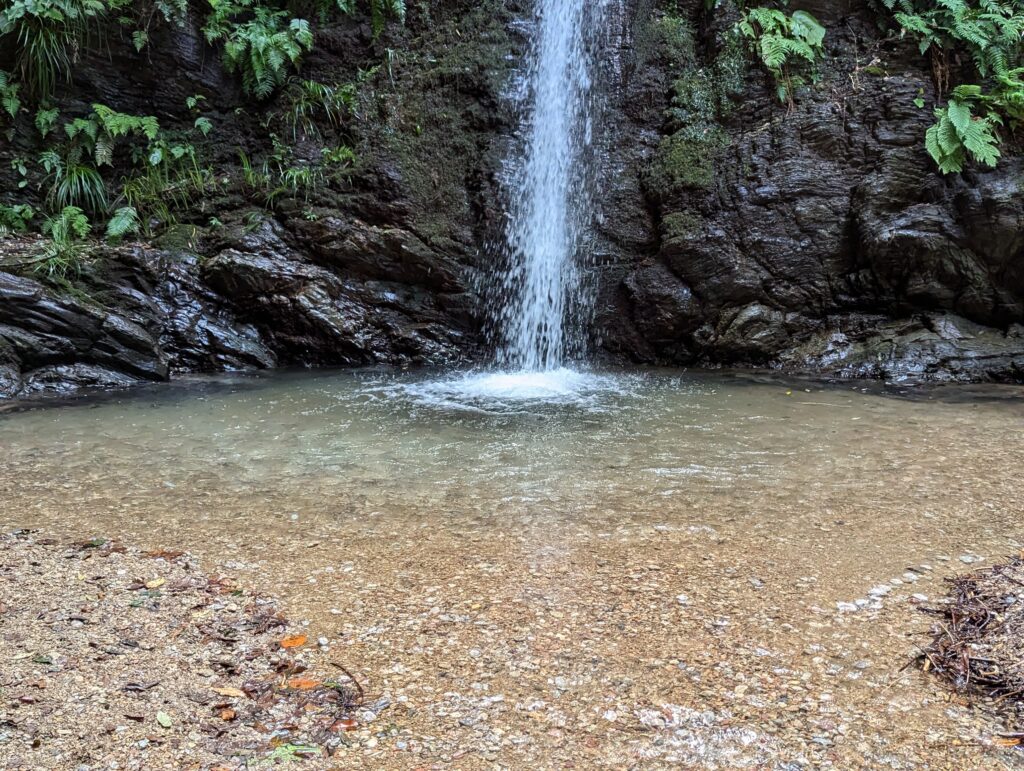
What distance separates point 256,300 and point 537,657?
7.57 m

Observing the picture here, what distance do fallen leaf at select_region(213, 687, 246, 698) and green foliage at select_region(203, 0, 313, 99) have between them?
8.99m

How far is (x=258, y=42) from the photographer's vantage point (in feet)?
29.1

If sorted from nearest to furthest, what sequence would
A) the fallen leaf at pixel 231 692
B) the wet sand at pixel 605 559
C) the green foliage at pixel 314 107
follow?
1. the wet sand at pixel 605 559
2. the fallen leaf at pixel 231 692
3. the green foliage at pixel 314 107

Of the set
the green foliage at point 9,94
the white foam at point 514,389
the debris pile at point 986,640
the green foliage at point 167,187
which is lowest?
the debris pile at point 986,640

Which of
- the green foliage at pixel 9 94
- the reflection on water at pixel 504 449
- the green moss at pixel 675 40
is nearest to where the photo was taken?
the reflection on water at pixel 504 449

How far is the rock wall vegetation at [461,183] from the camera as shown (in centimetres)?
768

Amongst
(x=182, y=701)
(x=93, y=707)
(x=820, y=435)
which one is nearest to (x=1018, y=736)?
(x=182, y=701)

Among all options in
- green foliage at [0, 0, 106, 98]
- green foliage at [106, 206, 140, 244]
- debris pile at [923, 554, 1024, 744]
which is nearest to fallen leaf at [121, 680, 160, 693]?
debris pile at [923, 554, 1024, 744]

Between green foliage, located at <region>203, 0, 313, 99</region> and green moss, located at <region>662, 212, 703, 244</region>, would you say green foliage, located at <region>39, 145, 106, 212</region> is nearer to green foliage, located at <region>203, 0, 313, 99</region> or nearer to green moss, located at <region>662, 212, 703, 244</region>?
green foliage, located at <region>203, 0, 313, 99</region>

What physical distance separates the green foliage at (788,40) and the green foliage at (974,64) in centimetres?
93

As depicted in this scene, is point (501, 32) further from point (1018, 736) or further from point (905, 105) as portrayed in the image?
point (1018, 736)

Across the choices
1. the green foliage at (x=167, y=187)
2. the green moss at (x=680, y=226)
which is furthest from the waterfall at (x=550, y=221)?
the green foliage at (x=167, y=187)

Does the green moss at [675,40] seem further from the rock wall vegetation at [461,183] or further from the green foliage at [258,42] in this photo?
the green foliage at [258,42]

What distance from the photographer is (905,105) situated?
7961 mm
